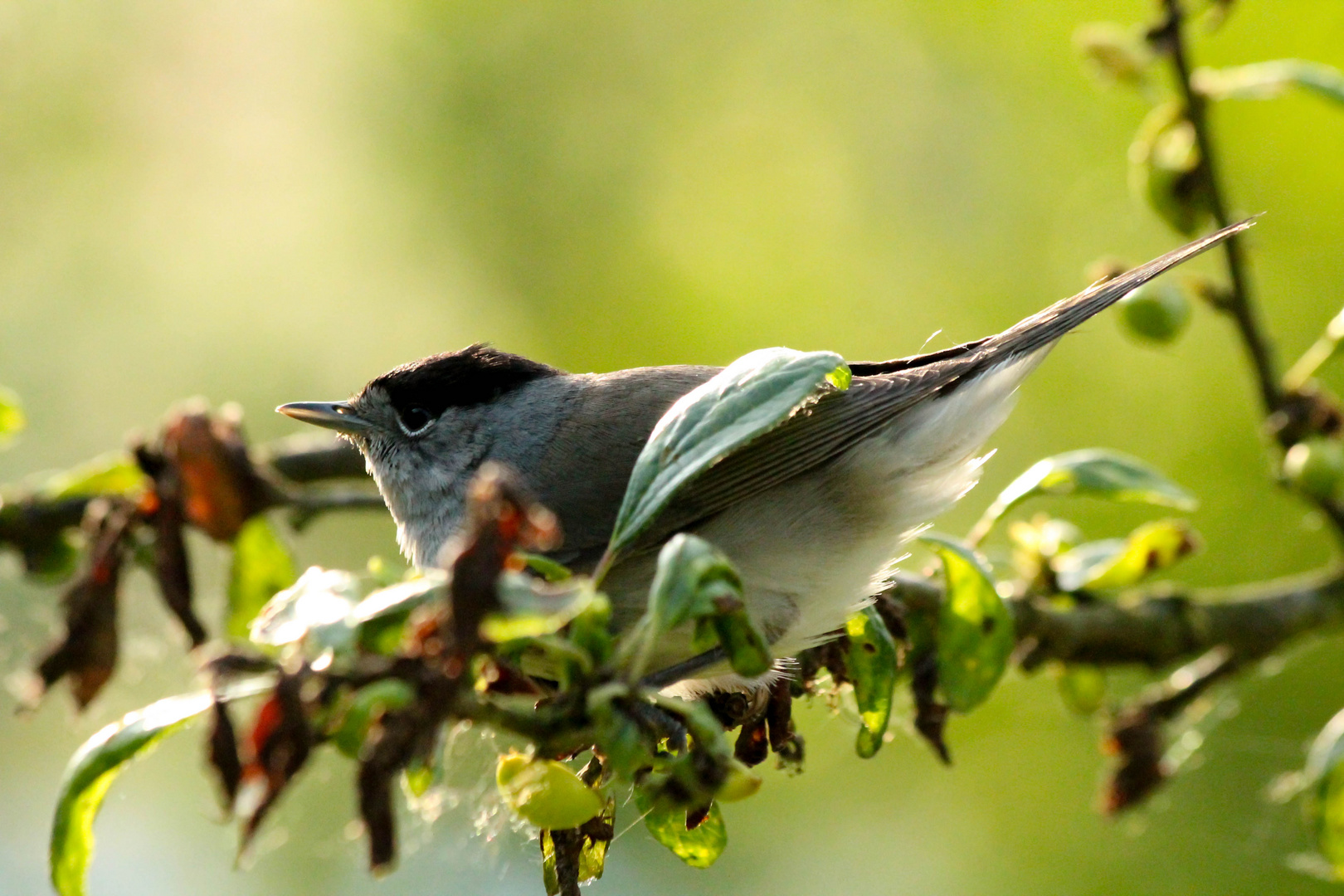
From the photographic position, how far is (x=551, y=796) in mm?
1742

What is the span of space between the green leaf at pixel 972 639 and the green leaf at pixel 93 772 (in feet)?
4.94

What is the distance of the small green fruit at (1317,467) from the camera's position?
2832 millimetres

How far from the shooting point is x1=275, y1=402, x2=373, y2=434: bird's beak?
11.5ft

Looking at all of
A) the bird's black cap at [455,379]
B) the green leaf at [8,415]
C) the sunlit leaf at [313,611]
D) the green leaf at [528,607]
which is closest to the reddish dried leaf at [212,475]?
the green leaf at [8,415]

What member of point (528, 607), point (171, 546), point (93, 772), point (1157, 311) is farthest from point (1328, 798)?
point (171, 546)

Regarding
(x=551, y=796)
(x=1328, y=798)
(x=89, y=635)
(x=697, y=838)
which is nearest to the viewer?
(x=551, y=796)

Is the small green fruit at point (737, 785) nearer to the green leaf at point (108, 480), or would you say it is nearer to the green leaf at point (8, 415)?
the green leaf at point (108, 480)

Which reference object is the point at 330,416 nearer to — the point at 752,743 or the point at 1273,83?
the point at 752,743

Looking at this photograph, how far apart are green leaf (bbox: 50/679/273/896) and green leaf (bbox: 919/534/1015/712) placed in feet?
4.94

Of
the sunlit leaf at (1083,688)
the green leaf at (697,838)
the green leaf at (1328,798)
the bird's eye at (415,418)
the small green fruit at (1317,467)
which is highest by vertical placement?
the bird's eye at (415,418)

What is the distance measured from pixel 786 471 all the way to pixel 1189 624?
1.15 m

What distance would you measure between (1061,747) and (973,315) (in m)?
1.70

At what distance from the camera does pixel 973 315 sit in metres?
4.74

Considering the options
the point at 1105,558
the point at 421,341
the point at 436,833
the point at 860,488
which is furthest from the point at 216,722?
the point at 421,341
